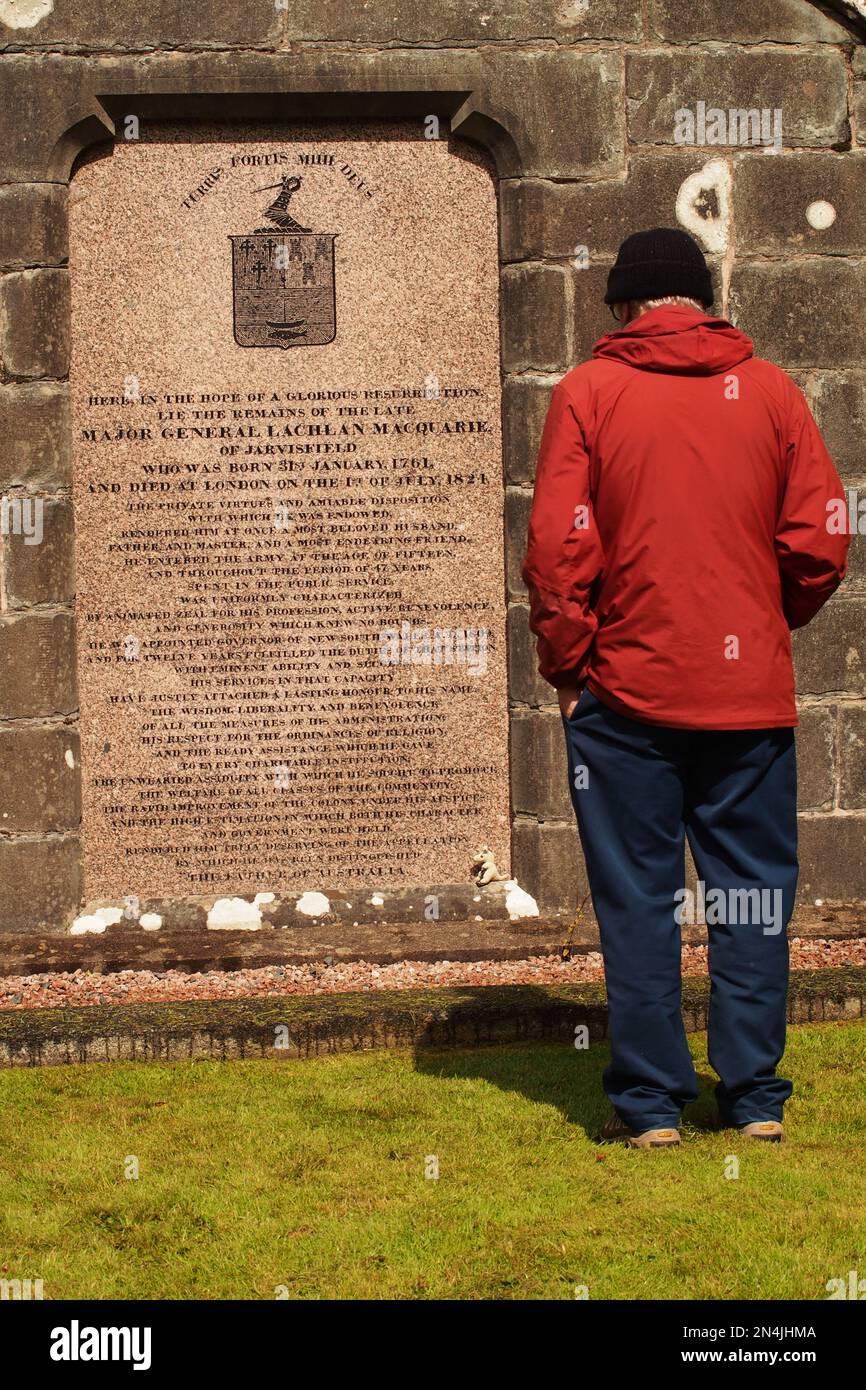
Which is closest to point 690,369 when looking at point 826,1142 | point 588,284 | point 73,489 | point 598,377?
point 598,377

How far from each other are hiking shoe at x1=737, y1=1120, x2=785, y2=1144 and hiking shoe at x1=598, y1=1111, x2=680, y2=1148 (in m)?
0.17

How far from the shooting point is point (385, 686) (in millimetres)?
6258

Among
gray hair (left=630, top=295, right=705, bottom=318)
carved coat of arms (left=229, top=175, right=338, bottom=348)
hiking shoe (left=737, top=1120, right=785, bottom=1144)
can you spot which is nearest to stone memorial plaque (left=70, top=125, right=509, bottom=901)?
carved coat of arms (left=229, top=175, right=338, bottom=348)

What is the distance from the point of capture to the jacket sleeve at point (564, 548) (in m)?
3.64

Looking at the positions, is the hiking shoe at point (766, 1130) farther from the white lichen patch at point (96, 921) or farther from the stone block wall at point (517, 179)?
the white lichen patch at point (96, 921)

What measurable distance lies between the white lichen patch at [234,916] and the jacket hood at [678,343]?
316cm

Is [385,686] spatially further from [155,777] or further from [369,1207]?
[369,1207]

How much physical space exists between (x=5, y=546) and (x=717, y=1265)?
162 inches

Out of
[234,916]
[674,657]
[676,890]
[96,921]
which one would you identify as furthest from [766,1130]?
[96,921]

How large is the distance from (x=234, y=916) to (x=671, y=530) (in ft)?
10.3

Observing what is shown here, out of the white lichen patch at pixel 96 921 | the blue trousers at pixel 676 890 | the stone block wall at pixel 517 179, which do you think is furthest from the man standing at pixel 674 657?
the white lichen patch at pixel 96 921

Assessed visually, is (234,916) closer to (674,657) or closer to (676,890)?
(676,890)

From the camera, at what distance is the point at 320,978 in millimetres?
5480

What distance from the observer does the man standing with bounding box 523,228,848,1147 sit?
11.9ft
